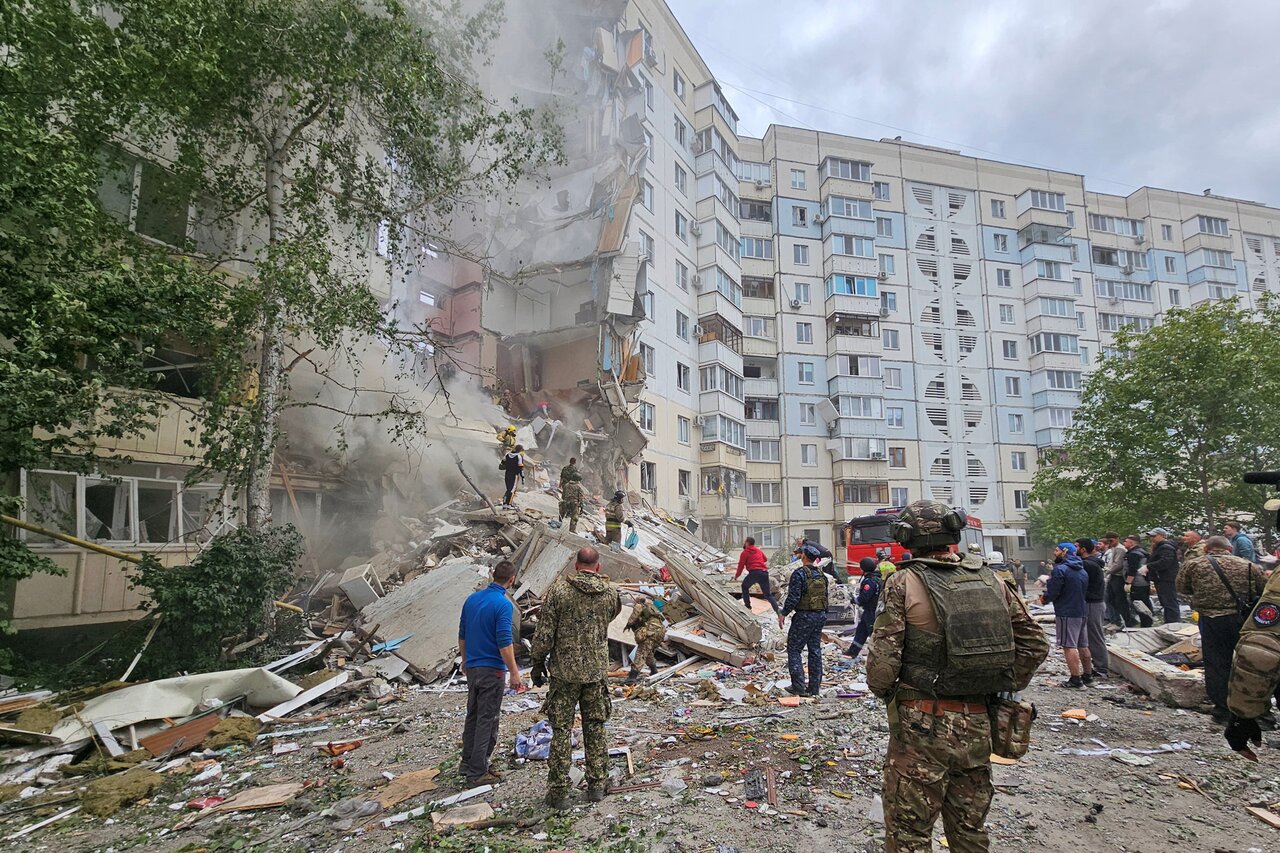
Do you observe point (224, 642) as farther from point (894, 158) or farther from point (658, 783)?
point (894, 158)

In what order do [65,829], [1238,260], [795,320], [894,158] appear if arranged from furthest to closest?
[1238,260], [894,158], [795,320], [65,829]

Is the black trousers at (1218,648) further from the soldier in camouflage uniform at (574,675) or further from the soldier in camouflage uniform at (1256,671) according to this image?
the soldier in camouflage uniform at (574,675)

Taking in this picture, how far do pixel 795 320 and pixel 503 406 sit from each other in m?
19.1

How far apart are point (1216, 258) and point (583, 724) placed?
56.5 metres

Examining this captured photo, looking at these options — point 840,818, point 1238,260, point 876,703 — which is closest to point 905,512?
point 840,818

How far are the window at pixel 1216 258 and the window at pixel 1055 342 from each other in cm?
1455

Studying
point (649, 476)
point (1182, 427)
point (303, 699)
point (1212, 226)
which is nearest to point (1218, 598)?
point (303, 699)

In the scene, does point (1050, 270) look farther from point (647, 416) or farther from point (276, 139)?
point (276, 139)

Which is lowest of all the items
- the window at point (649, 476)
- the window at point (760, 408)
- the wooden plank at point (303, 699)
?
the wooden plank at point (303, 699)

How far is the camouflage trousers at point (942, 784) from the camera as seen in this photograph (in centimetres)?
264

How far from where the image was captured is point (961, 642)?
2.65 metres

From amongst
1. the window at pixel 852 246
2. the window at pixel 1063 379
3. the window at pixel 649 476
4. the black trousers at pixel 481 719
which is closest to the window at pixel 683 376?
the window at pixel 649 476

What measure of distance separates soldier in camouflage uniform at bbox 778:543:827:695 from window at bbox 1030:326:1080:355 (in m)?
37.7

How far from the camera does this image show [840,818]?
149 inches
